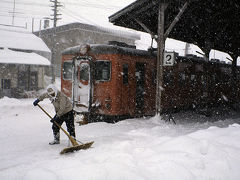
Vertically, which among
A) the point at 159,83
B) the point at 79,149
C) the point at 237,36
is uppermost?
the point at 237,36

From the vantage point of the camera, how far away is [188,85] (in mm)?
13445

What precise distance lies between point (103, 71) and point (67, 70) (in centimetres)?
190

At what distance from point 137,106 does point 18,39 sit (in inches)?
762

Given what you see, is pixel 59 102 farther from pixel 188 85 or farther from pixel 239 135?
pixel 188 85

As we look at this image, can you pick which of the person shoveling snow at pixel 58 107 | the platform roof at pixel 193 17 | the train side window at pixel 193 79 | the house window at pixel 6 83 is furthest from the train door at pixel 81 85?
the house window at pixel 6 83

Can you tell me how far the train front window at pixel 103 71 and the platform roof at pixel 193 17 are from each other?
7.78 feet

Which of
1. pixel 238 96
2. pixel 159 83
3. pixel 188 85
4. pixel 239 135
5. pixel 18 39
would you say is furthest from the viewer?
pixel 18 39

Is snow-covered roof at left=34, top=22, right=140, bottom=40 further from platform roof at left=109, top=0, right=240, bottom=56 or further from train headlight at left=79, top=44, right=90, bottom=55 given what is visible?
train headlight at left=79, top=44, right=90, bottom=55

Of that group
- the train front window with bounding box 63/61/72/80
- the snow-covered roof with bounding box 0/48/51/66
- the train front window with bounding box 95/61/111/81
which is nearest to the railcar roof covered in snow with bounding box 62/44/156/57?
the train front window with bounding box 95/61/111/81

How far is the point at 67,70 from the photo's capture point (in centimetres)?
1052

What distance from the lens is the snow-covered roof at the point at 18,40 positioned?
23906mm

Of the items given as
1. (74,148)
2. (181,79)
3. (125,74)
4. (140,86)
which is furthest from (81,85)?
(181,79)

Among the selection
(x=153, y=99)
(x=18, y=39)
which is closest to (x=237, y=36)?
(x=153, y=99)

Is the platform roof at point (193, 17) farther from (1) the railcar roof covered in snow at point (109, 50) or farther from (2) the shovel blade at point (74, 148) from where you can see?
(2) the shovel blade at point (74, 148)
